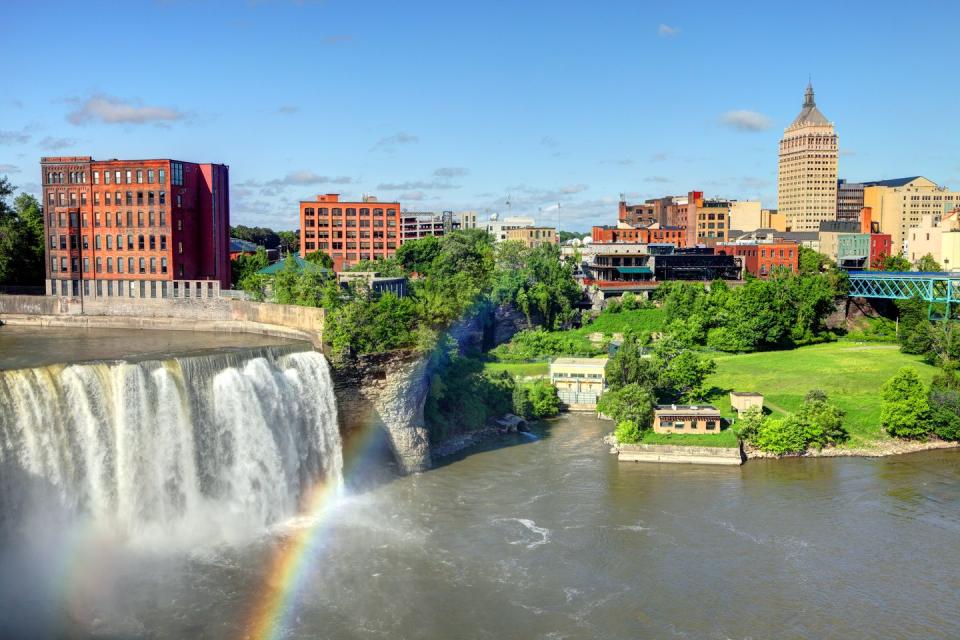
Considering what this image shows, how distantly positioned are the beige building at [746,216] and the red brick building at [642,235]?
73.1ft

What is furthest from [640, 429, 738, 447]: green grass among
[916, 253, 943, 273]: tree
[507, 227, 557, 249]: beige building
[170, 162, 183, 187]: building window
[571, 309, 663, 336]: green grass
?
[507, 227, 557, 249]: beige building

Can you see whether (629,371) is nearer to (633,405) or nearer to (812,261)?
(633,405)

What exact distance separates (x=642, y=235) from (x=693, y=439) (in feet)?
276

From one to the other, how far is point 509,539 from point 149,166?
38.2 meters

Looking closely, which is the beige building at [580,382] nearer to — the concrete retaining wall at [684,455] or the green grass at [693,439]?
the green grass at [693,439]

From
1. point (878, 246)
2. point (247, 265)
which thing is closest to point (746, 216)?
point (878, 246)

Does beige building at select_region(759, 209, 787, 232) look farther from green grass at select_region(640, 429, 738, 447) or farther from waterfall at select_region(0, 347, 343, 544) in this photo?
waterfall at select_region(0, 347, 343, 544)

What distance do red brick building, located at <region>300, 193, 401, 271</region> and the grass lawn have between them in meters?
67.1

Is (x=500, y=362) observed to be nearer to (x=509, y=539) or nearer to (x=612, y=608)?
(x=509, y=539)

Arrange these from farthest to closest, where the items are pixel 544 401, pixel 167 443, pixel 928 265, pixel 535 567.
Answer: pixel 928 265
pixel 544 401
pixel 167 443
pixel 535 567

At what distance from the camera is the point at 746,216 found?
6506 inches

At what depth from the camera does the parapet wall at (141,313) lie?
186 feet

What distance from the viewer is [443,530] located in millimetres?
41031

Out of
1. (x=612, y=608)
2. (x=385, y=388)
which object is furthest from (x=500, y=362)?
(x=612, y=608)
